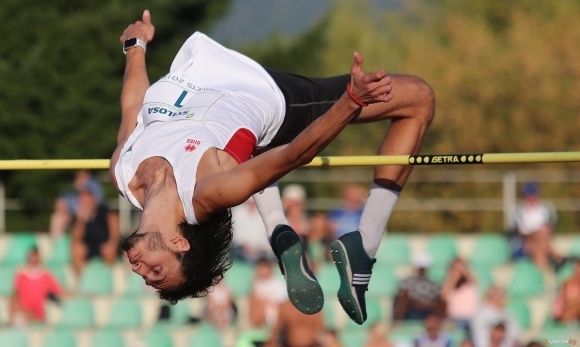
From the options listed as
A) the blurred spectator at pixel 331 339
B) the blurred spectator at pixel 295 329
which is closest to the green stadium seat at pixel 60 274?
the blurred spectator at pixel 295 329

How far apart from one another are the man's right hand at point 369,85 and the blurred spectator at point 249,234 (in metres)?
7.05

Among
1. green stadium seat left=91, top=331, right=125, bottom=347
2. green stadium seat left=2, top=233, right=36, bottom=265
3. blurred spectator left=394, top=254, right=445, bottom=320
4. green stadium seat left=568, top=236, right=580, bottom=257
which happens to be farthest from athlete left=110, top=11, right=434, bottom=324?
green stadium seat left=2, top=233, right=36, bottom=265

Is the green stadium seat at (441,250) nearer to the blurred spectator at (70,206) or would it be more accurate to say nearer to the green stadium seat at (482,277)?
the green stadium seat at (482,277)

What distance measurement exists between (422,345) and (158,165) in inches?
196

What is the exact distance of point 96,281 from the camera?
1184 cm

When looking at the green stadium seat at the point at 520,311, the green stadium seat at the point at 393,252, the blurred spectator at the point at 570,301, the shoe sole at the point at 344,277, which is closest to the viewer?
the shoe sole at the point at 344,277

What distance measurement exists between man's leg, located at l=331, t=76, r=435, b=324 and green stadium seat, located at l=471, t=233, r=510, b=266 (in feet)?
19.7

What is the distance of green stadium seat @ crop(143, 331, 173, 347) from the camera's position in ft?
33.5

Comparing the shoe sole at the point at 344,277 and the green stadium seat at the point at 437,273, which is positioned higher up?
the green stadium seat at the point at 437,273

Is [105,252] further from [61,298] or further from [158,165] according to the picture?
[158,165]

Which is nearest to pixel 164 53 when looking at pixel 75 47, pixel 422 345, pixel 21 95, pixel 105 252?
pixel 75 47

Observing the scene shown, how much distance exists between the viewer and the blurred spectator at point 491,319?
399 inches

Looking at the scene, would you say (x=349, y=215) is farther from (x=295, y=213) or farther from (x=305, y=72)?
(x=305, y=72)

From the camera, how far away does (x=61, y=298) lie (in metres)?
11.4
